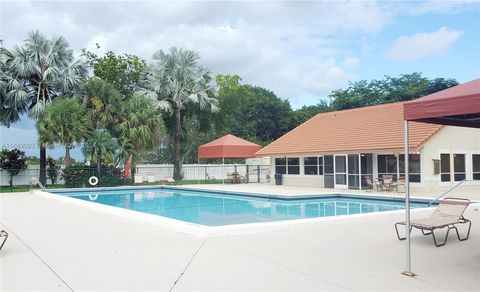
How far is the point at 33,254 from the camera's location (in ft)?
23.7

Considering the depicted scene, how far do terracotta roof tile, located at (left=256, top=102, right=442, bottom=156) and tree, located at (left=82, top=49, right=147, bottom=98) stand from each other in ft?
44.0

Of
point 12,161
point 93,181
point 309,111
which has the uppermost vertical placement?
point 309,111

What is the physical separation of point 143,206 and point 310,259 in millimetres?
13291

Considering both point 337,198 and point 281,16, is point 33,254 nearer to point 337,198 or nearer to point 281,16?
point 281,16

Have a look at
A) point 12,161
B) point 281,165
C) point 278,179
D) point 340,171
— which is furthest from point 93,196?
point 340,171

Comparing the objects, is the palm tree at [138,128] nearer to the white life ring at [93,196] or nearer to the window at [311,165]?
the white life ring at [93,196]

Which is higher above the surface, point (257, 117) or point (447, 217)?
point (257, 117)

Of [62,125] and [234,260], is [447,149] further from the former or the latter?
[62,125]

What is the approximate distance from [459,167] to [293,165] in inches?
377

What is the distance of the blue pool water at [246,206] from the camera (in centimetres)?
1446

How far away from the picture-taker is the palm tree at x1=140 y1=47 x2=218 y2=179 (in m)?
31.7

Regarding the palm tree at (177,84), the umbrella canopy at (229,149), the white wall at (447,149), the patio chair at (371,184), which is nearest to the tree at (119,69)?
the palm tree at (177,84)

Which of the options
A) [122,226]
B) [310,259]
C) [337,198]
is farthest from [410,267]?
[337,198]

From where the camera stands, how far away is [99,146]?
1057 inches
